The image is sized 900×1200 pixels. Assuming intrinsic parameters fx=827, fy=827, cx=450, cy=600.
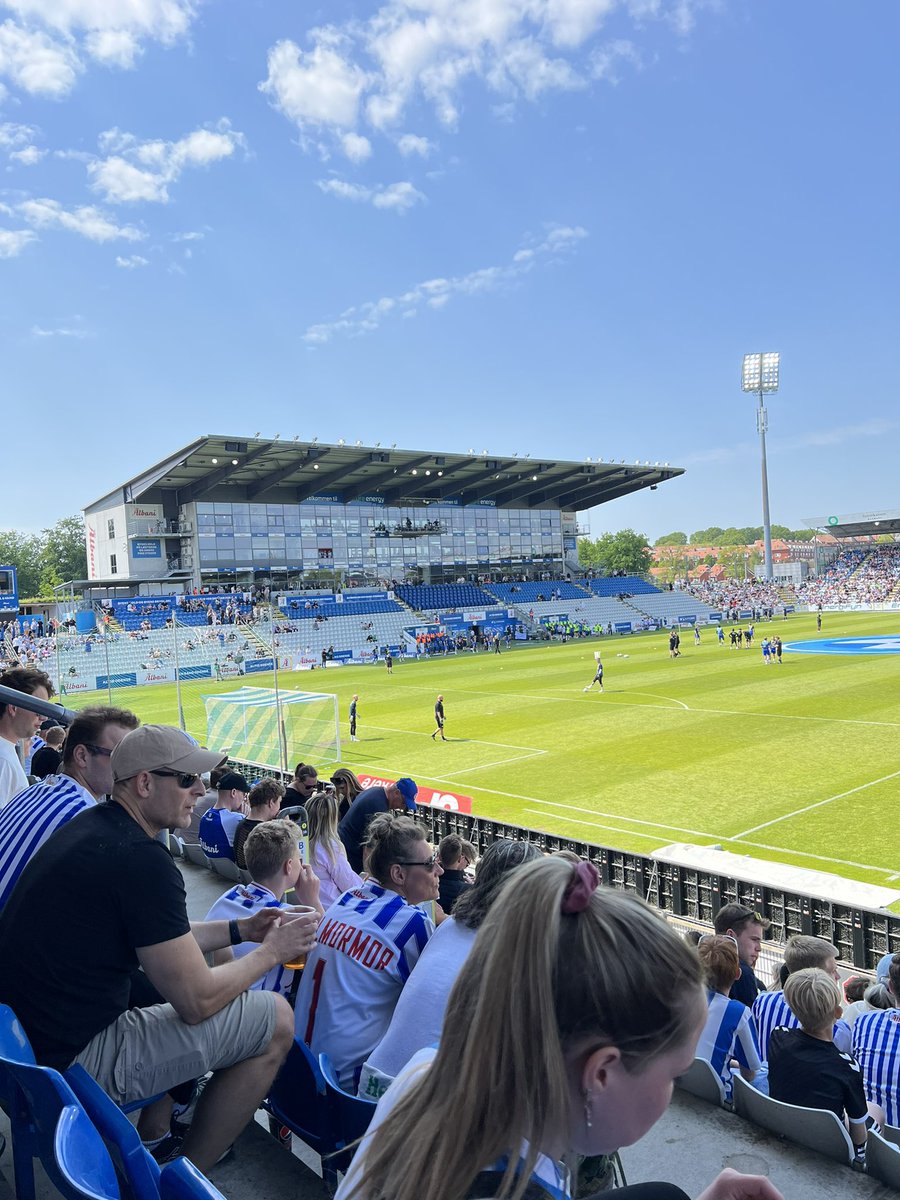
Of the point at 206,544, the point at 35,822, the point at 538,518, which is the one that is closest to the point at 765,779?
the point at 35,822

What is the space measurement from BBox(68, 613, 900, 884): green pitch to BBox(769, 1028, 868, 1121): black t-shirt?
8.61 meters

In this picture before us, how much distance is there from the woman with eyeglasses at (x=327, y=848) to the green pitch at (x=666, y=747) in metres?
8.65

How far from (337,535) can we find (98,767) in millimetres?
60026

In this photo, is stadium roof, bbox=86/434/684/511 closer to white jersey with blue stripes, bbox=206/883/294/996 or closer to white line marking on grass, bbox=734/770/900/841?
white line marking on grass, bbox=734/770/900/841

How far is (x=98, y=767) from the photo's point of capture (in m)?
4.65

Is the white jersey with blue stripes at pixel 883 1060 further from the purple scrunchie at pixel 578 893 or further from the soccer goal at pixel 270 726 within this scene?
the soccer goal at pixel 270 726

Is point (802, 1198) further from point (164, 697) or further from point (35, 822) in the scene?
point (164, 697)

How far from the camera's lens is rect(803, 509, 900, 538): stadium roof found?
82.9m

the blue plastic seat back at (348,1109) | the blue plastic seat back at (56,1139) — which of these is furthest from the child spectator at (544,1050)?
the blue plastic seat back at (348,1109)

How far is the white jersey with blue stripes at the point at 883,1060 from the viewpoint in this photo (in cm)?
426

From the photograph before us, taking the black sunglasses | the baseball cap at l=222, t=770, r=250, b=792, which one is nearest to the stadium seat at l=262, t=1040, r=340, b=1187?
the black sunglasses

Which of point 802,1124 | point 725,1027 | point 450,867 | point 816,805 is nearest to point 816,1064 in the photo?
point 802,1124

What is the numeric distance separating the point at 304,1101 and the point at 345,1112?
0.37m

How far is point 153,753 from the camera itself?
309 centimetres
